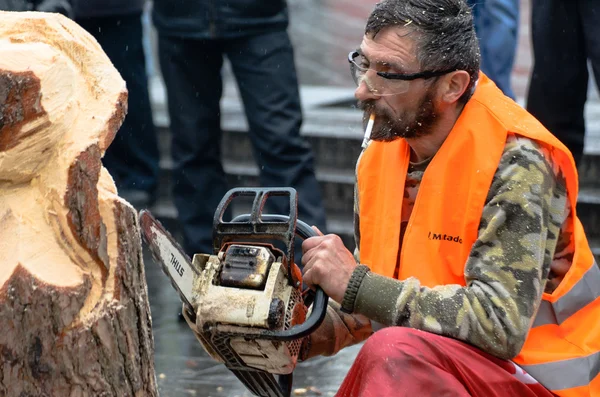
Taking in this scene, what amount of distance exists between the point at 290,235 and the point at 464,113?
54 cm

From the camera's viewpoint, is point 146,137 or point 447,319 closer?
point 447,319

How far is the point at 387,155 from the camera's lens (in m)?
2.58

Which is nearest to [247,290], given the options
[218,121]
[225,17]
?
[225,17]

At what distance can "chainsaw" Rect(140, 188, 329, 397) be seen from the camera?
222cm

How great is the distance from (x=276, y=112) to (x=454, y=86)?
1.67 m

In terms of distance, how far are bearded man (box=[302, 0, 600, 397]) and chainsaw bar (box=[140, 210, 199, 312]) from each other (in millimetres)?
274

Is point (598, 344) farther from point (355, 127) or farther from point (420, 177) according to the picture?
point (355, 127)

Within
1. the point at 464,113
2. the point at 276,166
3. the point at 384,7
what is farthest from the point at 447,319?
the point at 276,166

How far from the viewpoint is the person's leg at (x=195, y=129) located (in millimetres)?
4180

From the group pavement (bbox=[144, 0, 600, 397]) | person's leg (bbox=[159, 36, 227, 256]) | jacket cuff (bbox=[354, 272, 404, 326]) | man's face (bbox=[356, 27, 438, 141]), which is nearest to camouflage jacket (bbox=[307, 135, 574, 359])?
jacket cuff (bbox=[354, 272, 404, 326])

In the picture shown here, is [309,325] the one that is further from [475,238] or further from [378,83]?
[378,83]

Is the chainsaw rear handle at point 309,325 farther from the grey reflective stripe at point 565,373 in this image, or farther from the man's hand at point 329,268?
the grey reflective stripe at point 565,373

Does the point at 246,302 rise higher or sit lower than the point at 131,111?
higher

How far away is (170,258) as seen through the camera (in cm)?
230
